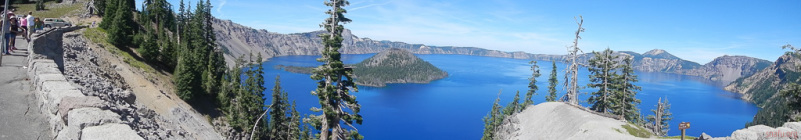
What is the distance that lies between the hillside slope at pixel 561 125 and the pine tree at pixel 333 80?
17.7 m

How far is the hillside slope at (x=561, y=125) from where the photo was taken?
28.2 m

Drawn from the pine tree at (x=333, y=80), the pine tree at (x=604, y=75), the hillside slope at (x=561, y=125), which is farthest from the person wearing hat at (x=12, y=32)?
the pine tree at (x=604, y=75)

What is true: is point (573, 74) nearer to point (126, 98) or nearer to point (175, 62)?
point (126, 98)

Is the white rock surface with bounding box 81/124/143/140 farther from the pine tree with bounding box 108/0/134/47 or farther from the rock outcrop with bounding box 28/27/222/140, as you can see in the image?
the pine tree with bounding box 108/0/134/47

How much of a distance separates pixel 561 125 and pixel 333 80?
22.9 metres

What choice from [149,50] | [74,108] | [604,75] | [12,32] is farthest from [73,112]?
[149,50]

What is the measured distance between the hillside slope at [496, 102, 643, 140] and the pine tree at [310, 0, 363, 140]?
58.1 feet

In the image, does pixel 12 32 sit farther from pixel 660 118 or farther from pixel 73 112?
pixel 660 118

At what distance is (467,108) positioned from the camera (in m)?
139

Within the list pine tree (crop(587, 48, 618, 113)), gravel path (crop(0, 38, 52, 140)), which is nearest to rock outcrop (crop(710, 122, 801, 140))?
pine tree (crop(587, 48, 618, 113))

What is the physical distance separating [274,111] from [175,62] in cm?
2104

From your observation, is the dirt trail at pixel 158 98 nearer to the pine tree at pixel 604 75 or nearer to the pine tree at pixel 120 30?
the pine tree at pixel 120 30

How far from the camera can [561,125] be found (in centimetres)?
3481

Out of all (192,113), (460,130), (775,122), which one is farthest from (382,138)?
(775,122)
